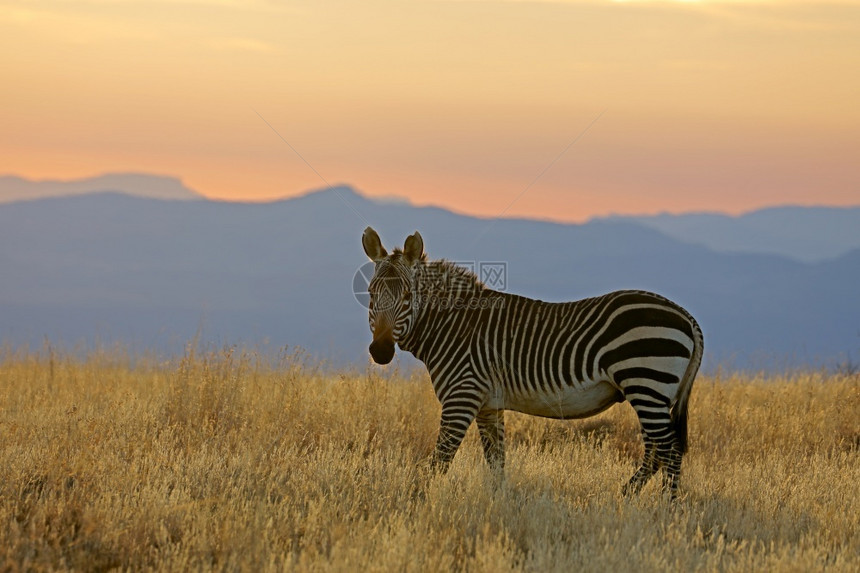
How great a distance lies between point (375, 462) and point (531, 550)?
2.60 meters

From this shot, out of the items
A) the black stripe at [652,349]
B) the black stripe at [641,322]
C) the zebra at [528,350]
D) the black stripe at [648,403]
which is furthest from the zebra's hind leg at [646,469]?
the black stripe at [641,322]

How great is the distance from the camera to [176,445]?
960 centimetres

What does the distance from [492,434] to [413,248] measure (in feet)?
7.00

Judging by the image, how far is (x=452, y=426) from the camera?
8406mm

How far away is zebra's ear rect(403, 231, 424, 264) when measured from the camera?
Answer: 8.94 meters

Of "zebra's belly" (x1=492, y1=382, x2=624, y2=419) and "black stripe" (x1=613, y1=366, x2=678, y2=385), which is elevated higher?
"black stripe" (x1=613, y1=366, x2=678, y2=385)

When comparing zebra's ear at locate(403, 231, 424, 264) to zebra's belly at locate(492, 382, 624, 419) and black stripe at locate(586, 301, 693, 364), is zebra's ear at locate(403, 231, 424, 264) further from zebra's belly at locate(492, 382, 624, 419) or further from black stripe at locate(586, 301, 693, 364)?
black stripe at locate(586, 301, 693, 364)

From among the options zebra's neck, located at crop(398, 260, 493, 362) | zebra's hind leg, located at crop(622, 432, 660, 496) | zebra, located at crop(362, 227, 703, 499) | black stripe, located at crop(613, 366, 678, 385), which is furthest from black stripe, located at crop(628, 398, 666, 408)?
zebra's neck, located at crop(398, 260, 493, 362)

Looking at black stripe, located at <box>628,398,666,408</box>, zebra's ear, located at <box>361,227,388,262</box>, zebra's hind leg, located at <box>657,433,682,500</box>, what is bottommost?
zebra's hind leg, located at <box>657,433,682,500</box>

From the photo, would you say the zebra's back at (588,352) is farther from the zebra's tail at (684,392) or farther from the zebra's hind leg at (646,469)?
the zebra's hind leg at (646,469)

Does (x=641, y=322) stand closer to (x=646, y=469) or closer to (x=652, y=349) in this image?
(x=652, y=349)

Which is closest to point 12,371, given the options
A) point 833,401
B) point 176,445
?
point 176,445

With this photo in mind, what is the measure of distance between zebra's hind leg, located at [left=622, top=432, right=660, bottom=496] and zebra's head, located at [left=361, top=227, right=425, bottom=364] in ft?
8.63

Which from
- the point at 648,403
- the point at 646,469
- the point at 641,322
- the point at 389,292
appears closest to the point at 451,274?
the point at 389,292
